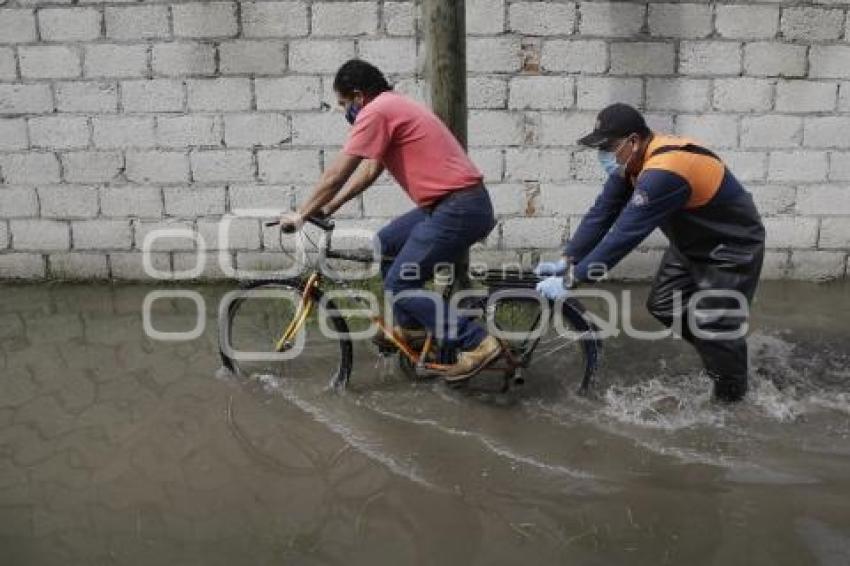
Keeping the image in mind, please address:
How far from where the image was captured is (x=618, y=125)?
3826 mm

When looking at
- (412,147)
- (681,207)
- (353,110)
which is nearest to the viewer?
(681,207)

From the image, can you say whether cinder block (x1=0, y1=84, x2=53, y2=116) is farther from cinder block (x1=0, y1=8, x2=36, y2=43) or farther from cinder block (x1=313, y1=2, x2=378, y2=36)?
cinder block (x1=313, y1=2, x2=378, y2=36)

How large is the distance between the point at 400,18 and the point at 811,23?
297cm

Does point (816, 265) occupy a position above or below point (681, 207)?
below

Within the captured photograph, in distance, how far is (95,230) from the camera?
6.32 meters

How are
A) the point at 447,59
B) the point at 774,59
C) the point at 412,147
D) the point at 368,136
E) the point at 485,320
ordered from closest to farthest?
the point at 368,136
the point at 412,147
the point at 485,320
the point at 447,59
the point at 774,59

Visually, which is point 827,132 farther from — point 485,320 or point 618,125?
point 485,320

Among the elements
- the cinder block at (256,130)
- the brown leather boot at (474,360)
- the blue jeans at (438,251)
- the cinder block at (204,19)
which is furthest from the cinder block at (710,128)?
the cinder block at (204,19)

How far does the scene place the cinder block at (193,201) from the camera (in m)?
6.21

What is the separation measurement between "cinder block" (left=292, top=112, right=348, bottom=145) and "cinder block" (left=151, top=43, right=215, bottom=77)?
2.41 ft

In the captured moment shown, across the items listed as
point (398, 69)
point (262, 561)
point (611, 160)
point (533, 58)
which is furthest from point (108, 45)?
point (262, 561)

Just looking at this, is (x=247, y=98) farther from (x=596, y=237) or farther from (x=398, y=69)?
(x=596, y=237)

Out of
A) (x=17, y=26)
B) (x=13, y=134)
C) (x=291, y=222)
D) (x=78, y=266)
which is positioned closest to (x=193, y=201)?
(x=78, y=266)

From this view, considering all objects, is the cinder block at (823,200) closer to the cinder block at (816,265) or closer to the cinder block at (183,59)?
the cinder block at (816,265)
